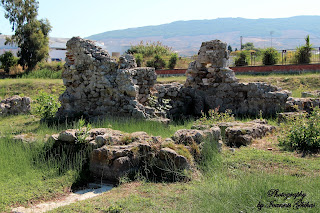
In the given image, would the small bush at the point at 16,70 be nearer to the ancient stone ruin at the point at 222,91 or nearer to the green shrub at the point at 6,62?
the green shrub at the point at 6,62

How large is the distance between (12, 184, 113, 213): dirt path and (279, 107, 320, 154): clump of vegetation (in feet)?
14.0

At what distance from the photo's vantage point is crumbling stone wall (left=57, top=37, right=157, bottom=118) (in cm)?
1146

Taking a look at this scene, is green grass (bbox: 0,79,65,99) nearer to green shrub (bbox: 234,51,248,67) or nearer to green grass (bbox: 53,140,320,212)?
green shrub (bbox: 234,51,248,67)

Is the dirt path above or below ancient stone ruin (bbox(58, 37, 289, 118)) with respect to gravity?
below

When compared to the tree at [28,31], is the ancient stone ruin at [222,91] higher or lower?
lower

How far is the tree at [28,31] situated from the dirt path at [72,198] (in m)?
23.9

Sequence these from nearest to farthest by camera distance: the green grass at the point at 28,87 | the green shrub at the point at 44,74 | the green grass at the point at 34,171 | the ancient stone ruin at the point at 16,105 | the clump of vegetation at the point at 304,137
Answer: the green grass at the point at 34,171 → the clump of vegetation at the point at 304,137 → the ancient stone ruin at the point at 16,105 → the green grass at the point at 28,87 → the green shrub at the point at 44,74

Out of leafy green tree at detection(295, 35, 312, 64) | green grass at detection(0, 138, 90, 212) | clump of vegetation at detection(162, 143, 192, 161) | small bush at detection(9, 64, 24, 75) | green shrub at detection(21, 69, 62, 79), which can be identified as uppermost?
leafy green tree at detection(295, 35, 312, 64)

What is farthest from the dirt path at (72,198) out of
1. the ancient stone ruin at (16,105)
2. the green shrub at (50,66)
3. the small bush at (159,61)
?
the green shrub at (50,66)

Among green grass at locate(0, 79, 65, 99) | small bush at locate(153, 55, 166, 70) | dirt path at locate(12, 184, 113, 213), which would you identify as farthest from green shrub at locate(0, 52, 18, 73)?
dirt path at locate(12, 184, 113, 213)

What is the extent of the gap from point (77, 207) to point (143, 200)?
3.04 ft

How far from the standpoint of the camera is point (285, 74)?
71.2 feet

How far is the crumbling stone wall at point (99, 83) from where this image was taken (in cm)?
1146

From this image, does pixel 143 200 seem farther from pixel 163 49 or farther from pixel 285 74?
pixel 163 49
